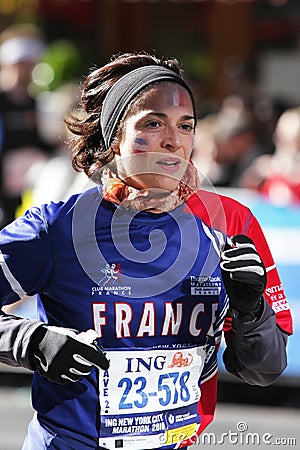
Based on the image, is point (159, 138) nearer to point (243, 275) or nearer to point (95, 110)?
point (95, 110)

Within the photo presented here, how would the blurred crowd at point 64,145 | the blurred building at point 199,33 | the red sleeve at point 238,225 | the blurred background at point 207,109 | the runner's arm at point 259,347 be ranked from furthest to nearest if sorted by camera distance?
the blurred building at point 199,33
the blurred crowd at point 64,145
the blurred background at point 207,109
the red sleeve at point 238,225
the runner's arm at point 259,347

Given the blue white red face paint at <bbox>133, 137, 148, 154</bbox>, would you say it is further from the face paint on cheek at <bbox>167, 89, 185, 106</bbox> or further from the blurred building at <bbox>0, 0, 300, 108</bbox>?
the blurred building at <bbox>0, 0, 300, 108</bbox>

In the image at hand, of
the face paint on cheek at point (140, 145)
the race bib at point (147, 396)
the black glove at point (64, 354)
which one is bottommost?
the race bib at point (147, 396)

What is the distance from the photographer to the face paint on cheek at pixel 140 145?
8.80ft

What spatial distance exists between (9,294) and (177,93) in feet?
2.24

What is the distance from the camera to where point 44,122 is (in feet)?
30.1

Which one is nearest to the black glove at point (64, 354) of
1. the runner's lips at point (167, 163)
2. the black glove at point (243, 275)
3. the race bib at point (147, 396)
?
the race bib at point (147, 396)

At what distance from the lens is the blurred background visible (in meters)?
6.85

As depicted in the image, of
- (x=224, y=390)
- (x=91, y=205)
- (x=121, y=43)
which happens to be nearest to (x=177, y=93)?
(x=91, y=205)

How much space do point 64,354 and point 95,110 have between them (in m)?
0.72

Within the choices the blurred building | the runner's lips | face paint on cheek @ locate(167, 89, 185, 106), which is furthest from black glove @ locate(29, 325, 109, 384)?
the blurred building

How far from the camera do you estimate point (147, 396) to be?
8.91 ft

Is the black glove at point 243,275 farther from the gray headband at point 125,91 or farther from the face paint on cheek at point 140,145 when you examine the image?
the gray headband at point 125,91

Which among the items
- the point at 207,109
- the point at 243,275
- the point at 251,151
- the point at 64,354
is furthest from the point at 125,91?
the point at 207,109
